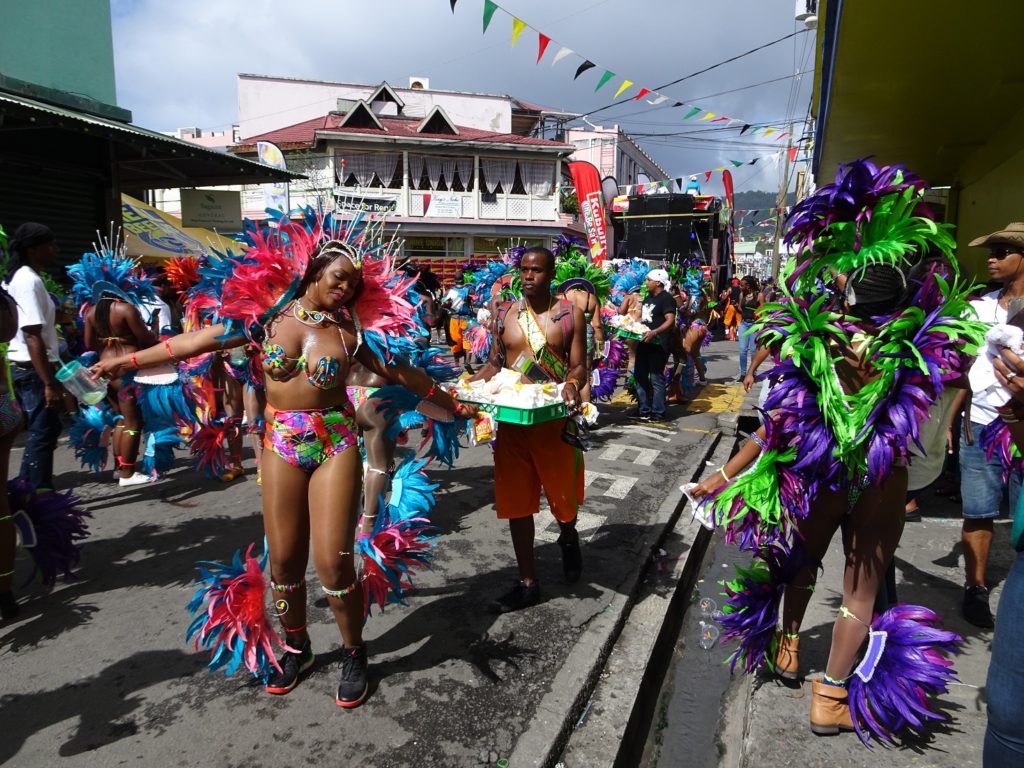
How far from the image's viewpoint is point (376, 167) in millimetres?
27547

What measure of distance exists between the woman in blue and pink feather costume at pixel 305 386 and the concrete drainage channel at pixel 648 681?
1009 millimetres

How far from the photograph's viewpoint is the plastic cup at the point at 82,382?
2848mm

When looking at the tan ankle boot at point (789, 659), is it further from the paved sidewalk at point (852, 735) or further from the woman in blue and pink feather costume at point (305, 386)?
the woman in blue and pink feather costume at point (305, 386)

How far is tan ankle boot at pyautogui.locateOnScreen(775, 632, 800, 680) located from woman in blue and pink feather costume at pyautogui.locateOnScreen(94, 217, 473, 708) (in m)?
1.85

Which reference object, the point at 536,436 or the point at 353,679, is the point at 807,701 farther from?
the point at 353,679

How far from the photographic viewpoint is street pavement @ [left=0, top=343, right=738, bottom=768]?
2.52 metres

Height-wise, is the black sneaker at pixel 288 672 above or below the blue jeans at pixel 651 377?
below

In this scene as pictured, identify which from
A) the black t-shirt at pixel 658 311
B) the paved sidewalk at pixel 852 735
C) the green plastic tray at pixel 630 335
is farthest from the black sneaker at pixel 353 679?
the black t-shirt at pixel 658 311

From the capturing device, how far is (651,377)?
8.64 m

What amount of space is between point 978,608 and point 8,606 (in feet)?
16.7

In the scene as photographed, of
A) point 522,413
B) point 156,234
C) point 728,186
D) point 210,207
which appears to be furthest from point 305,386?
point 728,186

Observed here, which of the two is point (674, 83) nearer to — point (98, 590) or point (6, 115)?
point (6, 115)

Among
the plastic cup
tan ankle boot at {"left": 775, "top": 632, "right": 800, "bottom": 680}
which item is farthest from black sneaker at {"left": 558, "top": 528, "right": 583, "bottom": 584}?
the plastic cup

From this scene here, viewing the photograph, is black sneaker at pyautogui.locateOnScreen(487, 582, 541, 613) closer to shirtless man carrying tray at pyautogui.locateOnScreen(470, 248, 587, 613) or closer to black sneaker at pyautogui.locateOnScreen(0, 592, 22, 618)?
shirtless man carrying tray at pyautogui.locateOnScreen(470, 248, 587, 613)
